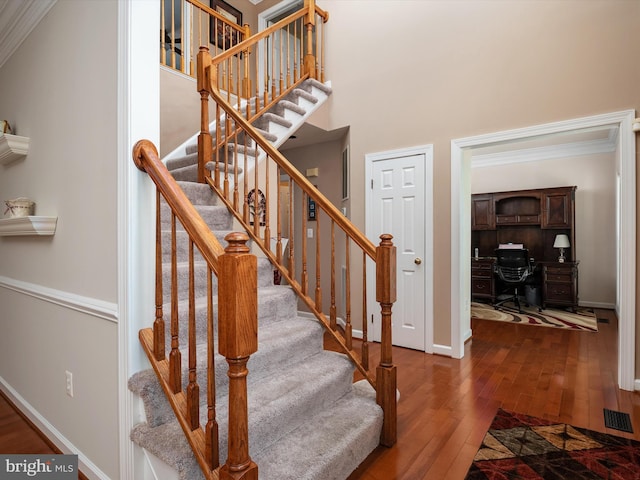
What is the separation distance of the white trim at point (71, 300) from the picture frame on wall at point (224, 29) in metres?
3.84

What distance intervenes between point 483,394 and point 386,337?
1238 mm

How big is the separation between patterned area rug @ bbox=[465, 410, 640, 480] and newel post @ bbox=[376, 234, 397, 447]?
44cm

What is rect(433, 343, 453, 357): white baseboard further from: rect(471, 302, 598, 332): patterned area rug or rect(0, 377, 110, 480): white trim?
rect(0, 377, 110, 480): white trim

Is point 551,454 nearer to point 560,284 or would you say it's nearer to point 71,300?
point 71,300

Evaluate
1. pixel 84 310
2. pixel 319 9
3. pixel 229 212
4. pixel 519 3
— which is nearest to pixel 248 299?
pixel 84 310

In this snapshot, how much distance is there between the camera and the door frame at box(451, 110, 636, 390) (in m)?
2.59

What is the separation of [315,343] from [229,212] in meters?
1.29

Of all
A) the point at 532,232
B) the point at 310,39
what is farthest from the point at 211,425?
the point at 532,232

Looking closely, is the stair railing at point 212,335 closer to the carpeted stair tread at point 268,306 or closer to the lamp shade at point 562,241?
the carpeted stair tread at point 268,306

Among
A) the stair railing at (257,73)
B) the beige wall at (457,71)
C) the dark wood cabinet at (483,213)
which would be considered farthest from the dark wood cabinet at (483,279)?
the stair railing at (257,73)

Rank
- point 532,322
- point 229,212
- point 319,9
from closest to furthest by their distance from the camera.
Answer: point 229,212 < point 319,9 < point 532,322

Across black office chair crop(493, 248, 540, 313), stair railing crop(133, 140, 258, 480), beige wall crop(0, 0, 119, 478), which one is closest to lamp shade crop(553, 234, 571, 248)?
black office chair crop(493, 248, 540, 313)

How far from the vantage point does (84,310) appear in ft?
5.55

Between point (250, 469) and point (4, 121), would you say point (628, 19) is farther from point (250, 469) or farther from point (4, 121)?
point (4, 121)
